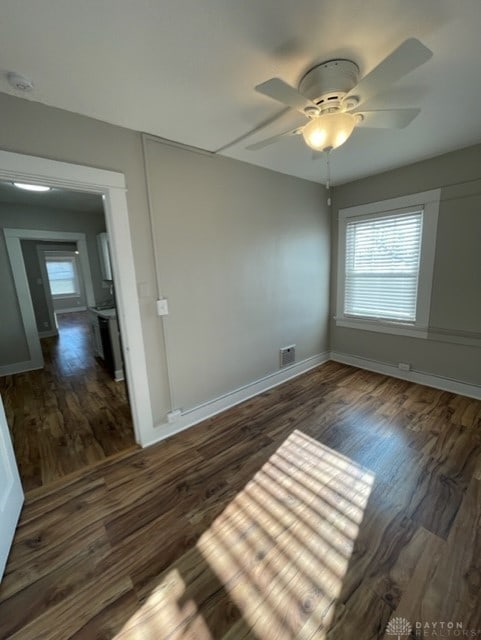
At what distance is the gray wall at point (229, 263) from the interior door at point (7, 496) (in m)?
1.15

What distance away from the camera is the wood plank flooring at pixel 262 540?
3.68 feet

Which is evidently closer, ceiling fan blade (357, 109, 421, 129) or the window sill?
ceiling fan blade (357, 109, 421, 129)

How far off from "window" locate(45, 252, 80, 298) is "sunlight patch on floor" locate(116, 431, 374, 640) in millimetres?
10690

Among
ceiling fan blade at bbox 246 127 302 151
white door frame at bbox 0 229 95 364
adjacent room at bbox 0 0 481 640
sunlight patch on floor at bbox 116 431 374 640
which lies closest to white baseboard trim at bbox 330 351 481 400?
adjacent room at bbox 0 0 481 640

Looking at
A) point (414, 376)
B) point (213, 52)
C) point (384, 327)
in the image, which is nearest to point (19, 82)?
point (213, 52)

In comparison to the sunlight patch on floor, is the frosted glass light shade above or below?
above

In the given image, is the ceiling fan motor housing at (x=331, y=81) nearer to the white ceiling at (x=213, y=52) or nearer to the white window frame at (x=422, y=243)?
the white ceiling at (x=213, y=52)

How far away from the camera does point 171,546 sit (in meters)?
1.43

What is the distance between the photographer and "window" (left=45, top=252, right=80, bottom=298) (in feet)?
31.8

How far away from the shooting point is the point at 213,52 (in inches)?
50.2

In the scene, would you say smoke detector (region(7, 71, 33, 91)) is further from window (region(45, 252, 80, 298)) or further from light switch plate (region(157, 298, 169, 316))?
window (region(45, 252, 80, 298))

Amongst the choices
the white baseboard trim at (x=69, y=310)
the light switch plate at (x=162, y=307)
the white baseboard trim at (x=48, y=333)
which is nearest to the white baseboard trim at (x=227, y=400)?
the light switch plate at (x=162, y=307)

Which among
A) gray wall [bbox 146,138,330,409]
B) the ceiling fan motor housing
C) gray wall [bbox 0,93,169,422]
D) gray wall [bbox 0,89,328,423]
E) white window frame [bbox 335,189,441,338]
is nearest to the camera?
the ceiling fan motor housing

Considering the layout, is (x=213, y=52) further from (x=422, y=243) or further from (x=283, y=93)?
(x=422, y=243)
